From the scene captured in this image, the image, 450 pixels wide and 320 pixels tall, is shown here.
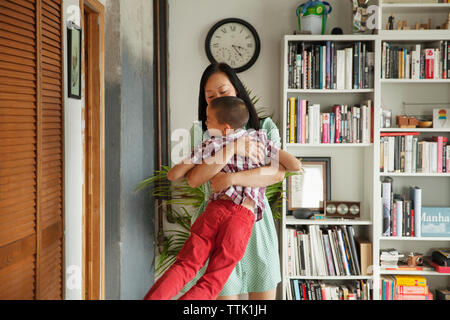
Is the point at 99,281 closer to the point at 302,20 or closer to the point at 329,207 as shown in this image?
the point at 329,207

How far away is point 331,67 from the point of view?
2996 millimetres

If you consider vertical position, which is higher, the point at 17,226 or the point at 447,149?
the point at 447,149

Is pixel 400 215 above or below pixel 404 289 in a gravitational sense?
above

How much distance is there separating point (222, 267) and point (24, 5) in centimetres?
102

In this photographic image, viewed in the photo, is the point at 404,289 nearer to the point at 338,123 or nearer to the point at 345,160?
the point at 345,160

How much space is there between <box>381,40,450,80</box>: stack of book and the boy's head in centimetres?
189

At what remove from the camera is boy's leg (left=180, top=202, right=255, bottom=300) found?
1.14 metres

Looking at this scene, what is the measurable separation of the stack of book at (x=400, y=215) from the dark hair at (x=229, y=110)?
1888 mm

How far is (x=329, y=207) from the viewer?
311 cm

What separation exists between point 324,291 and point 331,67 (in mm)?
1526

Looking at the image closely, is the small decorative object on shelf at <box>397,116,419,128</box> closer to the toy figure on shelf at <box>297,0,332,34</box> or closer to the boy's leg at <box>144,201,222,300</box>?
the toy figure on shelf at <box>297,0,332,34</box>

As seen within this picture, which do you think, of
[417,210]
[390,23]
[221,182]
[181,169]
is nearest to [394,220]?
[417,210]

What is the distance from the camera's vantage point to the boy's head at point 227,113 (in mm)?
1479
